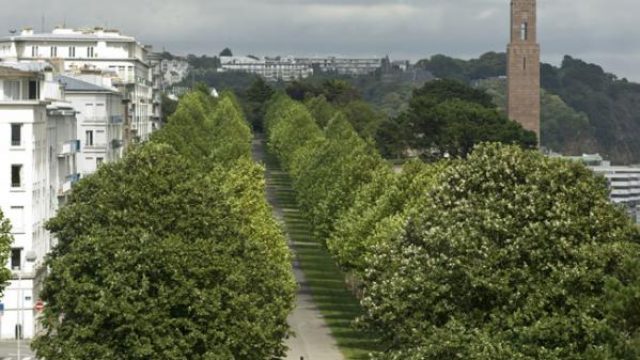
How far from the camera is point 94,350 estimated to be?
73.4 metres

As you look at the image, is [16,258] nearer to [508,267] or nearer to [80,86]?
[508,267]

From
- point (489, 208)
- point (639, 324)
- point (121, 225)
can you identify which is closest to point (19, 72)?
point (121, 225)

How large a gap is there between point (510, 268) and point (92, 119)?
363 ft

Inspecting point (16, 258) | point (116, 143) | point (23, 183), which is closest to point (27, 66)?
point (23, 183)

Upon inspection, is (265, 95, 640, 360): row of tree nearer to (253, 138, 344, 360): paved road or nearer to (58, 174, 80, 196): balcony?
(253, 138, 344, 360): paved road

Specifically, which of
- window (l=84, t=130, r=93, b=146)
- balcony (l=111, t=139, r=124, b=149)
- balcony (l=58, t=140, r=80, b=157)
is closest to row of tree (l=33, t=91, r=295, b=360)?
balcony (l=58, t=140, r=80, b=157)

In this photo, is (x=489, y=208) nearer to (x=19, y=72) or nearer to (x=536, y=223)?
(x=536, y=223)

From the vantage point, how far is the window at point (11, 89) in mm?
117562

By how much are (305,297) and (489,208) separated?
56.9 metres

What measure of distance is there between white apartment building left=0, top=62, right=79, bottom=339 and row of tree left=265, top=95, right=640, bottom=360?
3853 centimetres

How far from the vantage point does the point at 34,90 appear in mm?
119562

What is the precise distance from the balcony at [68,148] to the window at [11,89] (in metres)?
16.7

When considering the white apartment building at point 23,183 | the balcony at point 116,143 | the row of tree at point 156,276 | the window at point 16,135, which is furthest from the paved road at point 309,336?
the balcony at point 116,143

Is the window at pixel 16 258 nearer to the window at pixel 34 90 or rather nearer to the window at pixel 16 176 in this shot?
the window at pixel 16 176
